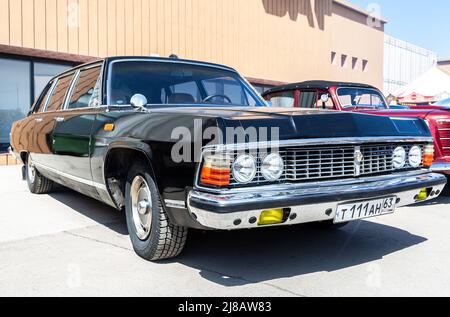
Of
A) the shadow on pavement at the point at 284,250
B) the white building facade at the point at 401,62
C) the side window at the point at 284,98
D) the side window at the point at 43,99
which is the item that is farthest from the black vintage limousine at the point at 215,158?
the white building facade at the point at 401,62

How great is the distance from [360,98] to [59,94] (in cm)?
418

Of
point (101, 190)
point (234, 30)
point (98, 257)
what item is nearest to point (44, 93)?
point (101, 190)

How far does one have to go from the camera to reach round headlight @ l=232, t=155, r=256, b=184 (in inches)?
106

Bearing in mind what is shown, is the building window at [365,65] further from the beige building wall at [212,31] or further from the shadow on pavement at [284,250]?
the shadow on pavement at [284,250]

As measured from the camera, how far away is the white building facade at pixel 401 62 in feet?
88.2

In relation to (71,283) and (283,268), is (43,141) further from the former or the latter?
(283,268)

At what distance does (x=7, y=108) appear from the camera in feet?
33.7

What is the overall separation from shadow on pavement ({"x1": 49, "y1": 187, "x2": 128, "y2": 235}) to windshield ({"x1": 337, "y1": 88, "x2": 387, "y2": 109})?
359 cm

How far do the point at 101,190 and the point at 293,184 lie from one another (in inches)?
65.1

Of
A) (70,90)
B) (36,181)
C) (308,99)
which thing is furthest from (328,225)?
(36,181)

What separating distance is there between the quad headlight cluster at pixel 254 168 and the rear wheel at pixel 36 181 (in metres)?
4.03

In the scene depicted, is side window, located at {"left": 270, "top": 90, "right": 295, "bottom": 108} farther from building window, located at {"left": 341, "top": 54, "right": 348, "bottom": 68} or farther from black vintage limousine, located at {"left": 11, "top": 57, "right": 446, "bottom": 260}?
building window, located at {"left": 341, "top": 54, "right": 348, "bottom": 68}

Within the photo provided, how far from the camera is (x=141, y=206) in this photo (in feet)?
10.8
